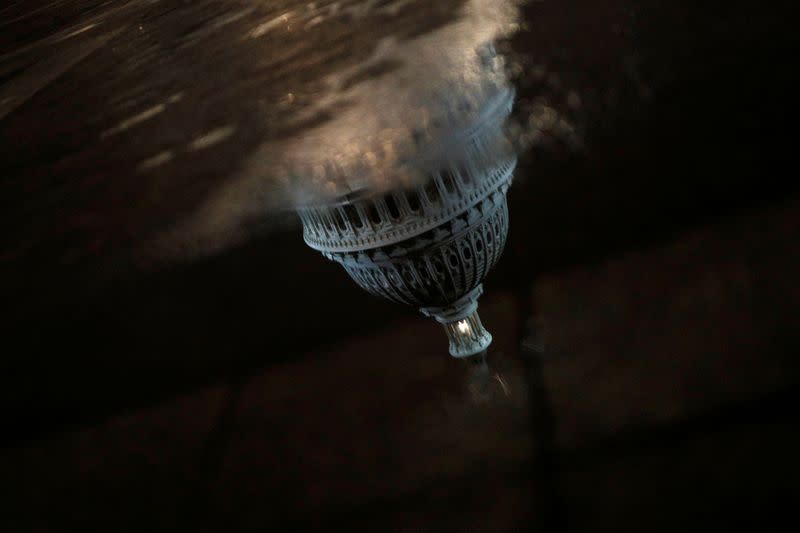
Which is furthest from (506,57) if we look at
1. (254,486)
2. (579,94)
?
(254,486)

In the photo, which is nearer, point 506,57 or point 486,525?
point 486,525

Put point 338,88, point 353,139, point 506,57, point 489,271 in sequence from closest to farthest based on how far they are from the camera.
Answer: point 489,271 → point 353,139 → point 506,57 → point 338,88

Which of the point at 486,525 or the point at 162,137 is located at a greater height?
the point at 486,525

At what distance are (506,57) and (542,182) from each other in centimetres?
34

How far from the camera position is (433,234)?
0.47 m

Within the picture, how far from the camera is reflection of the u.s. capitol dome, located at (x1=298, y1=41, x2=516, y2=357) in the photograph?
1.54 feet

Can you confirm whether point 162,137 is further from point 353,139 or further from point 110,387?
point 110,387

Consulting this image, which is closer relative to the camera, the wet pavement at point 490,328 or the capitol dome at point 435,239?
the wet pavement at point 490,328

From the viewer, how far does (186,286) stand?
67cm

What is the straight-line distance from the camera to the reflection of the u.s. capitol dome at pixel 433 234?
0.47 metres

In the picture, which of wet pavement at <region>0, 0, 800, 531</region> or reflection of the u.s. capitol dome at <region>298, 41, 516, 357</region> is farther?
reflection of the u.s. capitol dome at <region>298, 41, 516, 357</region>

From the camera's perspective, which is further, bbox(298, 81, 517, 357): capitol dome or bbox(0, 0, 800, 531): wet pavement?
bbox(298, 81, 517, 357): capitol dome

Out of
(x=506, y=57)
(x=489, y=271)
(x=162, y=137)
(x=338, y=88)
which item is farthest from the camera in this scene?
(x=162, y=137)

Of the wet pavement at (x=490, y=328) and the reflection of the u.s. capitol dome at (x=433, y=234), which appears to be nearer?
the wet pavement at (x=490, y=328)
